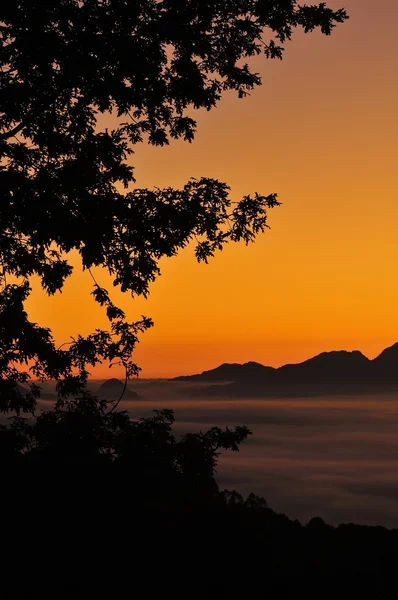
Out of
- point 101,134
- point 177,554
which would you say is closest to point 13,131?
point 101,134

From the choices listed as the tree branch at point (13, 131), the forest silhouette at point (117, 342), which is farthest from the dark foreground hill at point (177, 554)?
the tree branch at point (13, 131)

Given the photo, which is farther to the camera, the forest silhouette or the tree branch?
the tree branch

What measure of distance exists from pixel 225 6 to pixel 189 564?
11176mm

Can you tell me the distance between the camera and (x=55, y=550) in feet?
34.1

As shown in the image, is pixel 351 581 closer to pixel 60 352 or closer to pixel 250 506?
pixel 250 506

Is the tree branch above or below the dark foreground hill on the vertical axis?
above

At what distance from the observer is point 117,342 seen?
53.1 ft

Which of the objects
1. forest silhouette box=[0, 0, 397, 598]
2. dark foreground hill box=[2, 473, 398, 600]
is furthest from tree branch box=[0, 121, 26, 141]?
dark foreground hill box=[2, 473, 398, 600]

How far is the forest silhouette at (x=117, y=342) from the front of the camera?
10.1m

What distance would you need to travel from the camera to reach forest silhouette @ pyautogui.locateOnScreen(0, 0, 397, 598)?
1008 cm

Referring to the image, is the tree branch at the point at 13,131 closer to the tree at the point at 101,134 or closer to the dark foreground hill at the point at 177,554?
the tree at the point at 101,134

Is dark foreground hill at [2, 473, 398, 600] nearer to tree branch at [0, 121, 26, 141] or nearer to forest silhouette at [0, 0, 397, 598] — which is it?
forest silhouette at [0, 0, 397, 598]

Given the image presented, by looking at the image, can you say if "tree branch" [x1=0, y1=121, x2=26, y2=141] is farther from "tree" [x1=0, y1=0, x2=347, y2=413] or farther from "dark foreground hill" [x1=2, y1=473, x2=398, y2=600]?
"dark foreground hill" [x1=2, y1=473, x2=398, y2=600]

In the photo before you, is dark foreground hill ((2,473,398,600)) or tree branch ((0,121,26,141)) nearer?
dark foreground hill ((2,473,398,600))
